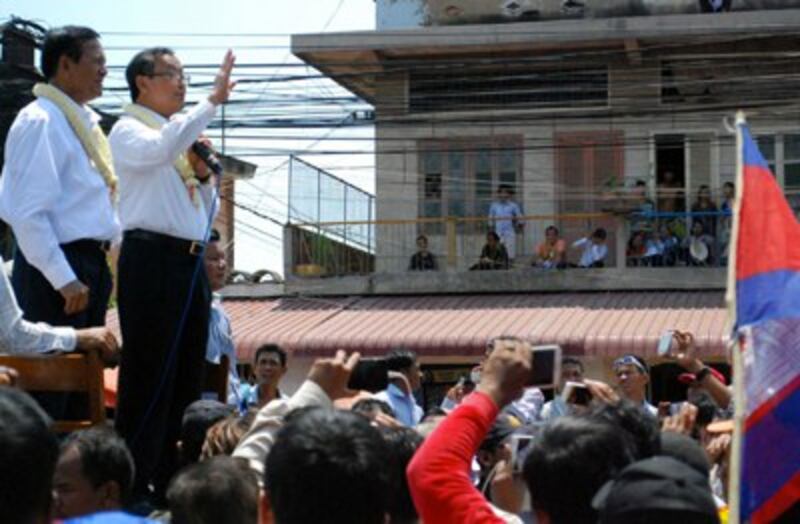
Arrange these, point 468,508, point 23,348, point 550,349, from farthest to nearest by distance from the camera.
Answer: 1. point 23,348
2. point 550,349
3. point 468,508

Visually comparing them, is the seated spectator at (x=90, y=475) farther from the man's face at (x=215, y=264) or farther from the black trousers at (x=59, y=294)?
the man's face at (x=215, y=264)

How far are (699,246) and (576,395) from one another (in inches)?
676

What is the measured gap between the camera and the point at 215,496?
12.5ft

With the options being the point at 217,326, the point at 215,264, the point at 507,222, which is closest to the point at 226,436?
the point at 215,264

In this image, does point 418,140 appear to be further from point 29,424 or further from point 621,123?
point 29,424

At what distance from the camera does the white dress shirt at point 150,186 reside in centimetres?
584

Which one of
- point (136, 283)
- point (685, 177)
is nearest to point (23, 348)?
point (136, 283)

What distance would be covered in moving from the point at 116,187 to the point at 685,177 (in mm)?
19089

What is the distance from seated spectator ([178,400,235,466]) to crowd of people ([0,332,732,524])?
12 cm

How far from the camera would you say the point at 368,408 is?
530 centimetres

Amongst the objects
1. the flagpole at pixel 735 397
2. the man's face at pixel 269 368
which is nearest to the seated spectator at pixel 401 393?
the man's face at pixel 269 368

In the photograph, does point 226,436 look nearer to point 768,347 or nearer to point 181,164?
point 181,164

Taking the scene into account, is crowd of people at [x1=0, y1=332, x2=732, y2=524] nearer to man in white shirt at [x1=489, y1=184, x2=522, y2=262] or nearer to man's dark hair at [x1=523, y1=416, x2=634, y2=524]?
man's dark hair at [x1=523, y1=416, x2=634, y2=524]

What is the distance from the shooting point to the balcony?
2289 cm
